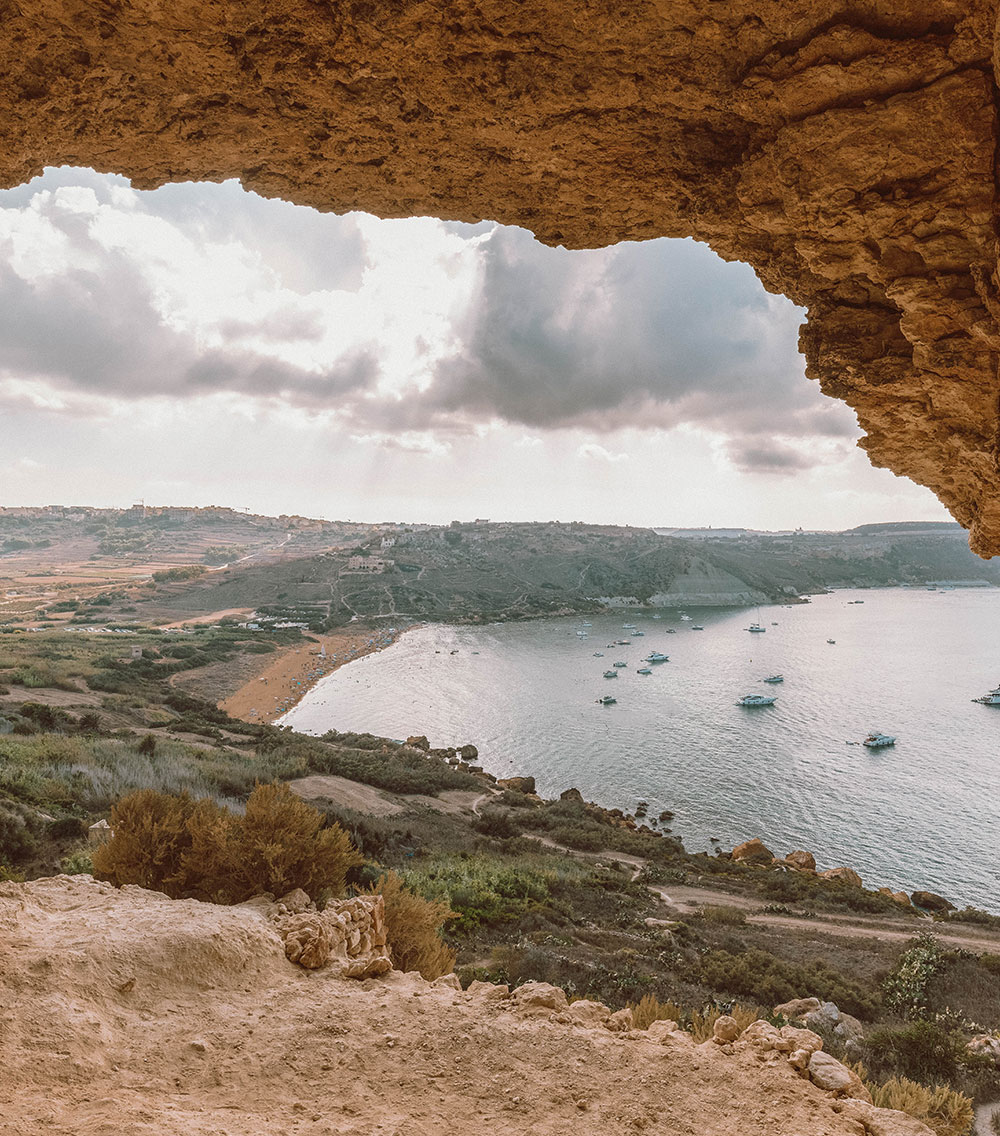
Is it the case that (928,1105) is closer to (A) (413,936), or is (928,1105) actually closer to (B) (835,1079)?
(B) (835,1079)

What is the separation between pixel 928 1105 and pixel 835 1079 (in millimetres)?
1929

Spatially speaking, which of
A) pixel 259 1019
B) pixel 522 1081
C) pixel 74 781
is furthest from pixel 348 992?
pixel 74 781

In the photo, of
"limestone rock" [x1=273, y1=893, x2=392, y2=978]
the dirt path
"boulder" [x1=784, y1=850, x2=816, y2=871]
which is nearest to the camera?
"limestone rock" [x1=273, y1=893, x2=392, y2=978]

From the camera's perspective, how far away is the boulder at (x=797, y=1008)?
24.7ft

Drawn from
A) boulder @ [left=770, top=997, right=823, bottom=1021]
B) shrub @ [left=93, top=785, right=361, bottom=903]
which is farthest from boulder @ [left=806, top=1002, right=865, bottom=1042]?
shrub @ [left=93, top=785, right=361, bottom=903]

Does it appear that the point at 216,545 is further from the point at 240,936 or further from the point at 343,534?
the point at 240,936

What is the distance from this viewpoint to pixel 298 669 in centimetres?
4662

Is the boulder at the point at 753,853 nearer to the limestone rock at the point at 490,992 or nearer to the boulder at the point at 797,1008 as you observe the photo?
the boulder at the point at 797,1008

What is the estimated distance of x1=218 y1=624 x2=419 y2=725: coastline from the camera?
37.2 m

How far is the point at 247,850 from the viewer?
6797mm

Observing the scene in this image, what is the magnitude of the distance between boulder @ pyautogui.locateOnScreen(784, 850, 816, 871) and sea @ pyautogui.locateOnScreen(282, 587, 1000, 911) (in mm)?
1240

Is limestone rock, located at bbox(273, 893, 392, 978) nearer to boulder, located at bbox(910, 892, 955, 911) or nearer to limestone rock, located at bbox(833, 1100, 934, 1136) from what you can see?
limestone rock, located at bbox(833, 1100, 934, 1136)

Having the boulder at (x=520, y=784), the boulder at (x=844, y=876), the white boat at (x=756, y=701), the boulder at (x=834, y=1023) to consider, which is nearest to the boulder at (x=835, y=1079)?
the boulder at (x=834, y=1023)

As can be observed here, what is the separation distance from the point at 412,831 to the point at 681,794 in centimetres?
1428
